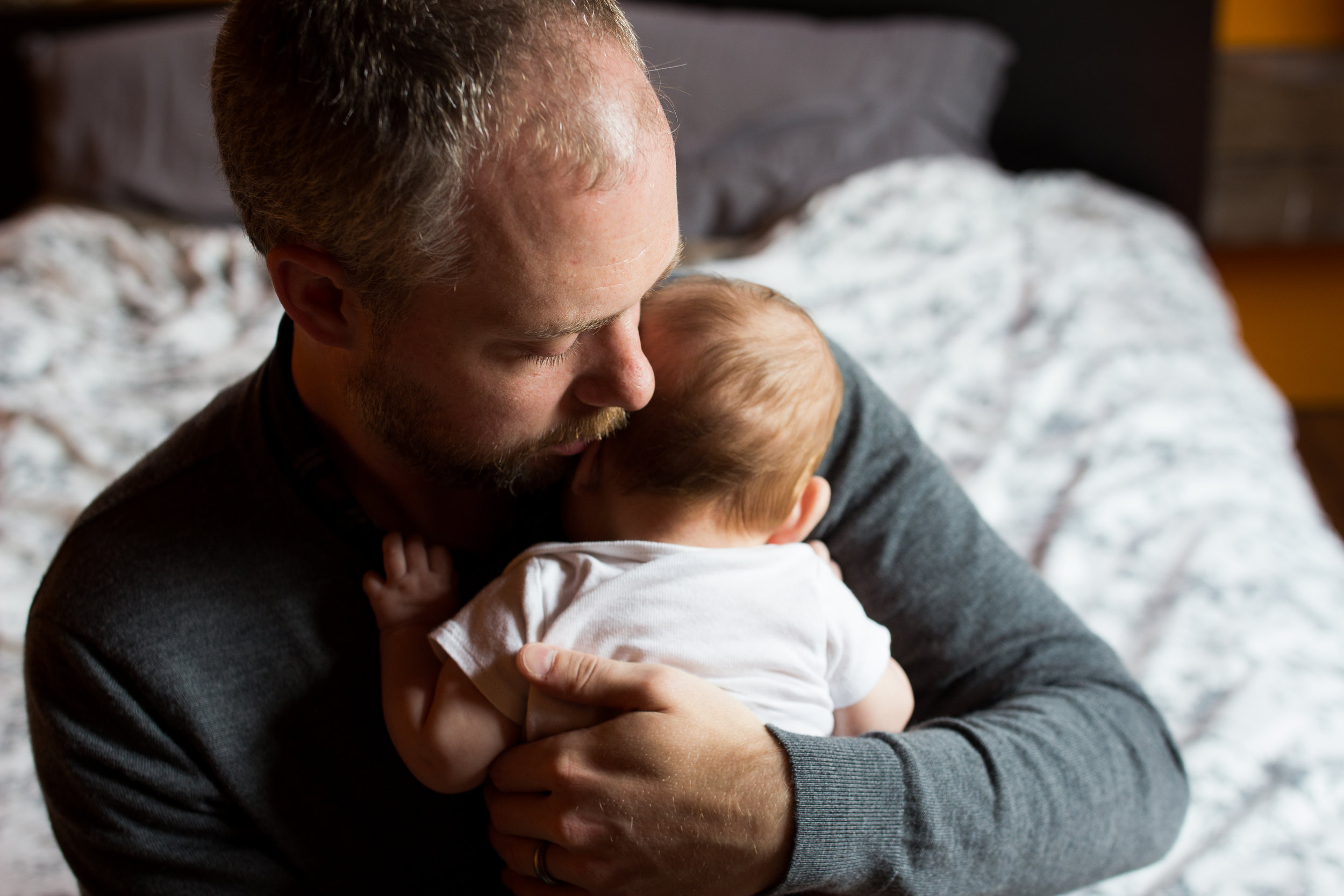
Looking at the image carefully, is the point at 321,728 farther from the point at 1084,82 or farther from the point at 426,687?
the point at 1084,82

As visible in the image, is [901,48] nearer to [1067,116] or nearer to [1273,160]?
[1067,116]

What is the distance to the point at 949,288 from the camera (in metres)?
2.19

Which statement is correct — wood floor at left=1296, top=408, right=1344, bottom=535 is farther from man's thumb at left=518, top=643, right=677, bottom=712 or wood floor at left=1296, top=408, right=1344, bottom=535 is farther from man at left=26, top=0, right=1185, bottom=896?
man's thumb at left=518, top=643, right=677, bottom=712

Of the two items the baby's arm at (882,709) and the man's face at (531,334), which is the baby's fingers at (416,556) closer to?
the man's face at (531,334)

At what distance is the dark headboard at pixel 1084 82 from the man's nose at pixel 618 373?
2.42 metres

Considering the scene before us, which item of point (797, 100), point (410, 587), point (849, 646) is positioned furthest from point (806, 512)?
point (797, 100)

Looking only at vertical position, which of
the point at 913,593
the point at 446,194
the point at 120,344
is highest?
the point at 446,194

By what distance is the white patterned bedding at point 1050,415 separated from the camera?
1.15 meters

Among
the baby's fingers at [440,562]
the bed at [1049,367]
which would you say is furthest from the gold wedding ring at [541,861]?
the bed at [1049,367]

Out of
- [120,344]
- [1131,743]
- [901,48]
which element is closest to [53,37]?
[120,344]

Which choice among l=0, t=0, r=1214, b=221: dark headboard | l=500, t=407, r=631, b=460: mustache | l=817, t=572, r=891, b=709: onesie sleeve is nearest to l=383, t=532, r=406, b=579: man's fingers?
l=500, t=407, r=631, b=460: mustache

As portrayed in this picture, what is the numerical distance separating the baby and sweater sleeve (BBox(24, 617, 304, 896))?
0.16 m

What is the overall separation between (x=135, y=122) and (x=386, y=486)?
2.12 meters

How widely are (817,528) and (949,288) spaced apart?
4.34ft
